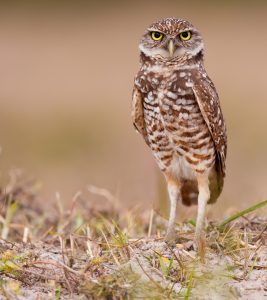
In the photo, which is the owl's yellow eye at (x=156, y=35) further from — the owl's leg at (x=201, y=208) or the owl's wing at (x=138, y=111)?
the owl's leg at (x=201, y=208)

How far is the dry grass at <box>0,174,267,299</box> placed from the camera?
4.09 m

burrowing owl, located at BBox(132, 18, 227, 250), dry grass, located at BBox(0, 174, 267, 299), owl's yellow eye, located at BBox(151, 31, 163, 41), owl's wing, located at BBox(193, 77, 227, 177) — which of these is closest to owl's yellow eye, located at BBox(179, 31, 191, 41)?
burrowing owl, located at BBox(132, 18, 227, 250)

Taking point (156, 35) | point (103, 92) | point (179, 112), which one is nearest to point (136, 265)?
point (179, 112)

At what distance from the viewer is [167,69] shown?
5.12m

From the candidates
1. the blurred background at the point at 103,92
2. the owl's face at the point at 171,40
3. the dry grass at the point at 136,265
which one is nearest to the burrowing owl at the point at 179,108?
the owl's face at the point at 171,40

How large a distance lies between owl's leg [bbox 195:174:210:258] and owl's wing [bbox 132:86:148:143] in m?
0.46

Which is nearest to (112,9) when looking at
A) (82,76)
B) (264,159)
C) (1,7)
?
(1,7)

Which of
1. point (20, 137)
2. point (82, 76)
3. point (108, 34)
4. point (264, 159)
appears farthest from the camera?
point (108, 34)

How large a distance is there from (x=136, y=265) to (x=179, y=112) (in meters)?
1.02

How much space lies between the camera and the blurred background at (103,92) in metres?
9.45

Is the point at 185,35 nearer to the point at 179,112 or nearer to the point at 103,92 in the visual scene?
the point at 179,112

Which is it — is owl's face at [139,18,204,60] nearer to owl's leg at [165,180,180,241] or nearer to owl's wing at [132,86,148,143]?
owl's wing at [132,86,148,143]

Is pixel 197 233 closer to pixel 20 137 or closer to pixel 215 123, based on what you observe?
pixel 215 123

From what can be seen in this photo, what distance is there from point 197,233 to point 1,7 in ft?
52.6
